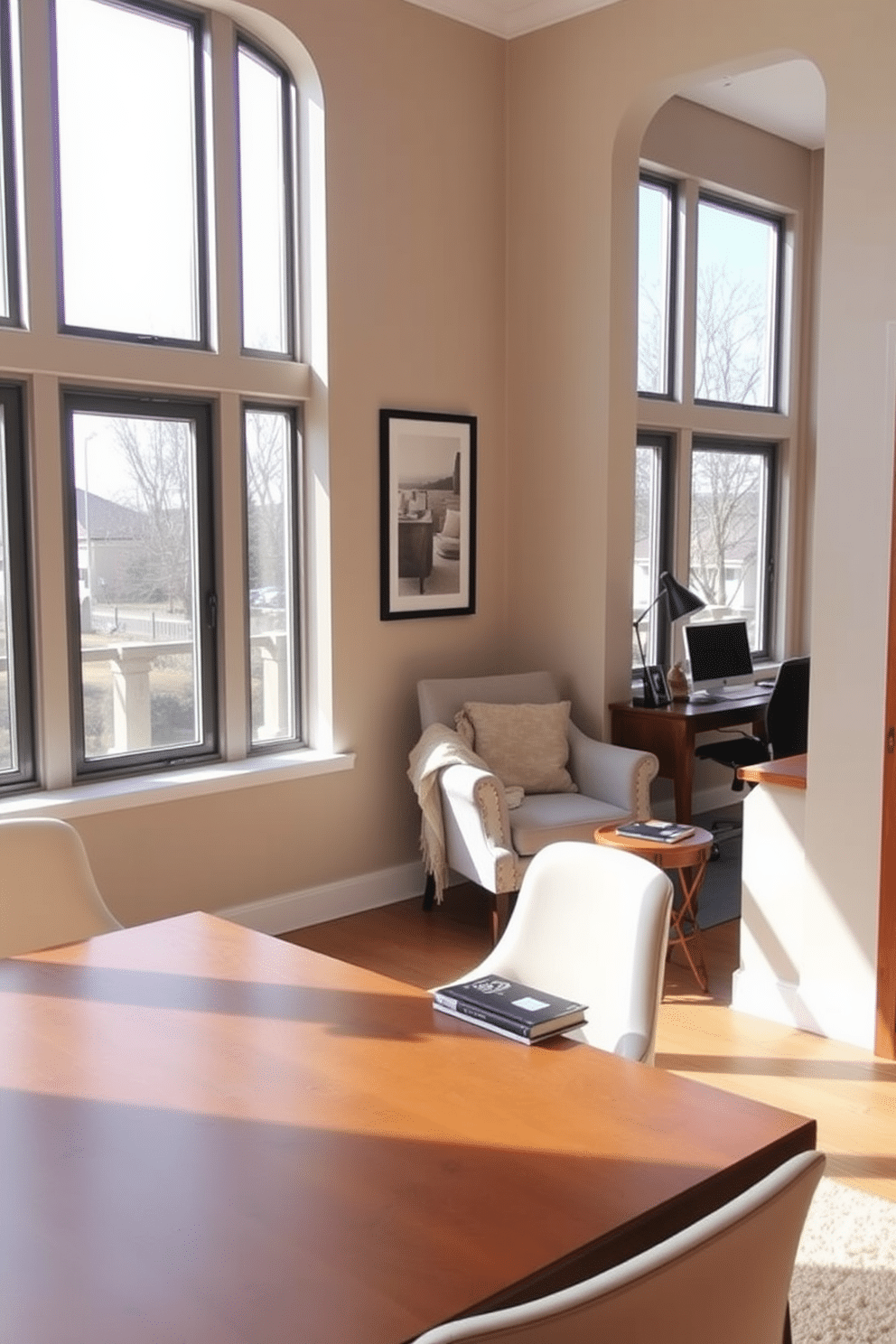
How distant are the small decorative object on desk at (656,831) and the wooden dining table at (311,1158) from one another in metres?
2.04

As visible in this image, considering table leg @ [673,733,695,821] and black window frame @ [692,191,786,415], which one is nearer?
table leg @ [673,733,695,821]

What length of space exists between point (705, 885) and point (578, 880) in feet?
10.2

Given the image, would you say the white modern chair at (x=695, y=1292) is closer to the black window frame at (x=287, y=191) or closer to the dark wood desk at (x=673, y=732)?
the dark wood desk at (x=673, y=732)

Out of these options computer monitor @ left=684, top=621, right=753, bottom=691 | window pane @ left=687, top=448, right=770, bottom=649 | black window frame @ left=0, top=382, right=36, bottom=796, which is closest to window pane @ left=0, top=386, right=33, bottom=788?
black window frame @ left=0, top=382, right=36, bottom=796

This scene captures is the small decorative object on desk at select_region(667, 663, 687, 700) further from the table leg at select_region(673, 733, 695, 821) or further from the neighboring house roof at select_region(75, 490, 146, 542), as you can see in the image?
the neighboring house roof at select_region(75, 490, 146, 542)

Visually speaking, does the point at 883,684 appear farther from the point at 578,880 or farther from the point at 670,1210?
the point at 670,1210

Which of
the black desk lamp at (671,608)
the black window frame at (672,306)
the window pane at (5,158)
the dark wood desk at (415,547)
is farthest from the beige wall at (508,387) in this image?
the black window frame at (672,306)

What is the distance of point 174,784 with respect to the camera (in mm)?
4492

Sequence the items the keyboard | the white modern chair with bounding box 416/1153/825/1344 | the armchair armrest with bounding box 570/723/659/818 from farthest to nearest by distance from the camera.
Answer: the keyboard → the armchair armrest with bounding box 570/723/659/818 → the white modern chair with bounding box 416/1153/825/1344

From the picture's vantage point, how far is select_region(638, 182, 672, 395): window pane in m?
6.48

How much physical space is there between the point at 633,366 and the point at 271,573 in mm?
1701

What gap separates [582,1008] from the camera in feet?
7.25

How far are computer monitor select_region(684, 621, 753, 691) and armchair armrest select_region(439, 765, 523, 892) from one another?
5.89 feet

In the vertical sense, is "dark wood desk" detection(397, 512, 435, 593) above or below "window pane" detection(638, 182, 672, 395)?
below
